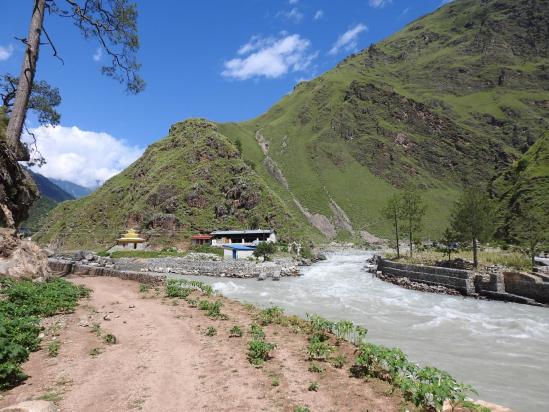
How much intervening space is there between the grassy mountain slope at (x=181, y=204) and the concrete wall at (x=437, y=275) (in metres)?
52.8

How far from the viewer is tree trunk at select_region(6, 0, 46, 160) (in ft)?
59.2

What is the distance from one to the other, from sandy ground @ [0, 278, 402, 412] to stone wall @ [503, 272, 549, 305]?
25609 mm

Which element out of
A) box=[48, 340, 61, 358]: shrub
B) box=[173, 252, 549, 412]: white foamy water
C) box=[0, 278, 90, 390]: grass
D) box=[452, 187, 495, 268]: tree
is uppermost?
box=[452, 187, 495, 268]: tree

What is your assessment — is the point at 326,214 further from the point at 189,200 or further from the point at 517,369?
the point at 517,369

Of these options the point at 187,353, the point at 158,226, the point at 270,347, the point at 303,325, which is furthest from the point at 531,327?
the point at 158,226

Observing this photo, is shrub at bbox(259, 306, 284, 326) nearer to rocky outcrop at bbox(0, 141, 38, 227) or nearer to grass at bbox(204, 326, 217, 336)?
grass at bbox(204, 326, 217, 336)

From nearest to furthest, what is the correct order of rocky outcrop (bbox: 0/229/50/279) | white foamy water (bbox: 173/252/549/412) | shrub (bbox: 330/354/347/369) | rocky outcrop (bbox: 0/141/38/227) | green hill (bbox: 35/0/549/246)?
shrub (bbox: 330/354/347/369) → white foamy water (bbox: 173/252/549/412) → rocky outcrop (bbox: 0/229/50/279) → rocky outcrop (bbox: 0/141/38/227) → green hill (bbox: 35/0/549/246)

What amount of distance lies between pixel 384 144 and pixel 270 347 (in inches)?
7449

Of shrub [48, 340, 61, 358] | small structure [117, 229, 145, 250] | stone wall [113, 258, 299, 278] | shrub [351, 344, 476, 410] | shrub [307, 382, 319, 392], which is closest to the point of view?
shrub [351, 344, 476, 410]

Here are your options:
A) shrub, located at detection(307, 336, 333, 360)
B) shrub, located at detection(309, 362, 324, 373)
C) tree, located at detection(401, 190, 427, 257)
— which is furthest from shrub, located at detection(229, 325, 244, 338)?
tree, located at detection(401, 190, 427, 257)

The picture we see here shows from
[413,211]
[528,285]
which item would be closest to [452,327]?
[528,285]

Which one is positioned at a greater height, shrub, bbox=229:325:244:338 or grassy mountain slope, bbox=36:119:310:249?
grassy mountain slope, bbox=36:119:310:249

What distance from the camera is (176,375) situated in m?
10.2

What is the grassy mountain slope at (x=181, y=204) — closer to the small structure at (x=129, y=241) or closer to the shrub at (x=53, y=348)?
the small structure at (x=129, y=241)
